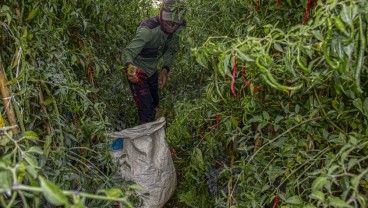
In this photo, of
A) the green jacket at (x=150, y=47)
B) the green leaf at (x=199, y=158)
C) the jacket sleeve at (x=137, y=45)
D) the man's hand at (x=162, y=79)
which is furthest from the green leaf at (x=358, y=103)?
the man's hand at (x=162, y=79)

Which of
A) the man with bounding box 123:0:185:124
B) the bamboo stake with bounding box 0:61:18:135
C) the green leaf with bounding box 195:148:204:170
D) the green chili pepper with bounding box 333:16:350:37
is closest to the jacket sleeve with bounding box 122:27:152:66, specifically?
the man with bounding box 123:0:185:124

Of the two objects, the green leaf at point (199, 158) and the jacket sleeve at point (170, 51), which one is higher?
the jacket sleeve at point (170, 51)

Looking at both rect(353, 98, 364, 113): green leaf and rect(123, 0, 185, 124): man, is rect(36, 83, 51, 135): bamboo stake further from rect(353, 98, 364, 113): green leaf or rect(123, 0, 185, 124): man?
rect(123, 0, 185, 124): man

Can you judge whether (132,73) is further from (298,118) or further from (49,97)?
(298,118)

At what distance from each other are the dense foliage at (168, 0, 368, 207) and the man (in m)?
0.87

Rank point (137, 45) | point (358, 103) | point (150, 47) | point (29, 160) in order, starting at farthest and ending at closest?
point (150, 47) < point (137, 45) < point (358, 103) < point (29, 160)

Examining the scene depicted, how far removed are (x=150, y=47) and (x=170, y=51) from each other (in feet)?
0.95

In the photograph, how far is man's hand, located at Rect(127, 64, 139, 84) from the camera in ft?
7.47

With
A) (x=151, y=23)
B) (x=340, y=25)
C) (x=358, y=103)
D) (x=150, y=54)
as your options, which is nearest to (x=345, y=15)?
(x=340, y=25)

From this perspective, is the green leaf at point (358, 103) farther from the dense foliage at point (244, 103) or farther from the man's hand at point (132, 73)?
the man's hand at point (132, 73)

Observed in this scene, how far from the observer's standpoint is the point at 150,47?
247 centimetres

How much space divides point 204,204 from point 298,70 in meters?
1.01

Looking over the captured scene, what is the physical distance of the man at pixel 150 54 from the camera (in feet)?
7.52

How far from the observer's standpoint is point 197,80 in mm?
2531
